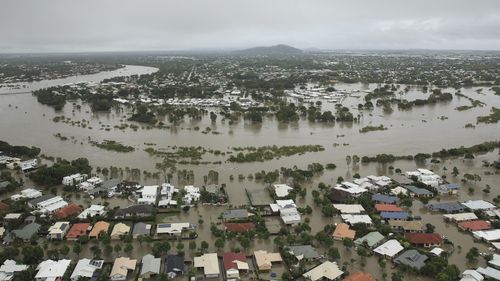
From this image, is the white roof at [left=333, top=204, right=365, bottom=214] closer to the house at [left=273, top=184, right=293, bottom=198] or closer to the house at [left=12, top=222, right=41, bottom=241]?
the house at [left=273, top=184, right=293, bottom=198]

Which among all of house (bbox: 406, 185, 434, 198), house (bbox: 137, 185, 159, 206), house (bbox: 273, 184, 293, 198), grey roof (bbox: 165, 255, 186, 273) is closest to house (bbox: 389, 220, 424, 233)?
house (bbox: 406, 185, 434, 198)

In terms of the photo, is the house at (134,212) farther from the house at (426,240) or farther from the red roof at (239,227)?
the house at (426,240)

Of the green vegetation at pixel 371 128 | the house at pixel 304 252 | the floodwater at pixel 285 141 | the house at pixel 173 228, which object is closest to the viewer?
the house at pixel 304 252

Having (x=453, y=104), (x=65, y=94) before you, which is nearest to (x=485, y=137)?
(x=453, y=104)

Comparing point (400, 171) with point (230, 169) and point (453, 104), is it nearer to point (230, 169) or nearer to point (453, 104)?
point (230, 169)

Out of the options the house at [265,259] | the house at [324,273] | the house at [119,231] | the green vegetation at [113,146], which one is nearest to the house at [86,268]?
the house at [119,231]

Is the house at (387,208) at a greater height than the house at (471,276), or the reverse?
the house at (387,208)
